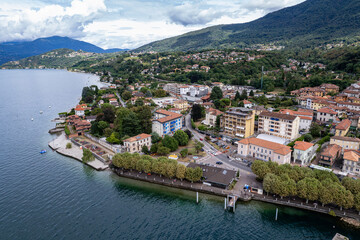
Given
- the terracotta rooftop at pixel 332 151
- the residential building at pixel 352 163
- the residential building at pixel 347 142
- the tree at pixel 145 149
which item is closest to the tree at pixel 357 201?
the residential building at pixel 352 163

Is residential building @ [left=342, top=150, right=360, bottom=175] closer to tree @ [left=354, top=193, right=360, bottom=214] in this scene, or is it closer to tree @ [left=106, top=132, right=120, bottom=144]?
tree @ [left=354, top=193, right=360, bottom=214]

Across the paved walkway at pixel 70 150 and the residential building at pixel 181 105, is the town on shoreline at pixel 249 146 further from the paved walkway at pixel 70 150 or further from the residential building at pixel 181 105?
the residential building at pixel 181 105

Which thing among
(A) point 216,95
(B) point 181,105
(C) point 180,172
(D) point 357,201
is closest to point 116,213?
(C) point 180,172

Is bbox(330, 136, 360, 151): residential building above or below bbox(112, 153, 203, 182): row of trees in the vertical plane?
above

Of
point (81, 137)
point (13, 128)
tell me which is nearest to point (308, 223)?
point (81, 137)

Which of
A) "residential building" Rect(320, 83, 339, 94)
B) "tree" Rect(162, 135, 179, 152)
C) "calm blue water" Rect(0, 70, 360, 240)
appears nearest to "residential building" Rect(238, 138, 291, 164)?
"calm blue water" Rect(0, 70, 360, 240)

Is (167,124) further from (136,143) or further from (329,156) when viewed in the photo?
(329,156)
